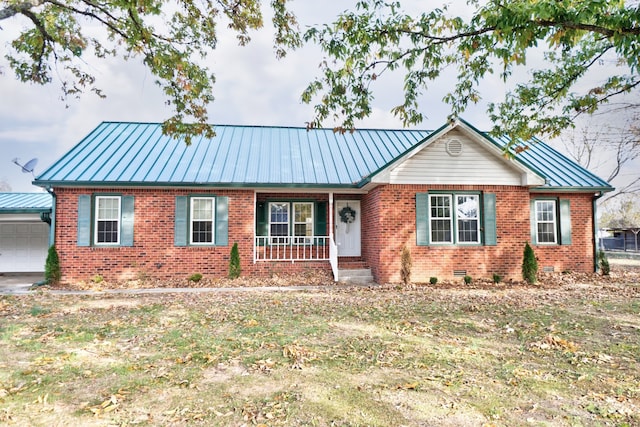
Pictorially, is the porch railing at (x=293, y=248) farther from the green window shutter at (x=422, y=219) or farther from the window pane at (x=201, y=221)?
the green window shutter at (x=422, y=219)

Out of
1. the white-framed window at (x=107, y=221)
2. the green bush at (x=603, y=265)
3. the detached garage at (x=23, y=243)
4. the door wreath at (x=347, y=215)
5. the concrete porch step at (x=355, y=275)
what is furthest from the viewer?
the detached garage at (x=23, y=243)

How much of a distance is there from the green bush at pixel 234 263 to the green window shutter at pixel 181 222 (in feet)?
5.46

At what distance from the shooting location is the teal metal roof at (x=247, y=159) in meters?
12.5

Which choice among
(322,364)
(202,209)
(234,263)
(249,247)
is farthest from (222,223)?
(322,364)

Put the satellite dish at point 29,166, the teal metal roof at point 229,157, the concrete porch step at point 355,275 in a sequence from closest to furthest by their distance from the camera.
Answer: the concrete porch step at point 355,275, the teal metal roof at point 229,157, the satellite dish at point 29,166

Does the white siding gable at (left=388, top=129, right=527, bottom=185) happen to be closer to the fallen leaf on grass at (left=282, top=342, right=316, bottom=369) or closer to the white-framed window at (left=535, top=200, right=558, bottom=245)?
the white-framed window at (left=535, top=200, right=558, bottom=245)

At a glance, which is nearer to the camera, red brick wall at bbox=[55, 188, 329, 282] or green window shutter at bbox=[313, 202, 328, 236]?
red brick wall at bbox=[55, 188, 329, 282]

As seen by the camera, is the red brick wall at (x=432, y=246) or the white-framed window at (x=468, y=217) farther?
the white-framed window at (x=468, y=217)

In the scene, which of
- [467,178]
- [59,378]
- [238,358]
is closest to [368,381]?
[238,358]

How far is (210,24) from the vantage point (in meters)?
10.6

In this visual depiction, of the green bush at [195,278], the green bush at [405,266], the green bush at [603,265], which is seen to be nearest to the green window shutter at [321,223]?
the green bush at [405,266]

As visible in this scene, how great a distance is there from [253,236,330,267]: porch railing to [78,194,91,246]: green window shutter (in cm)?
536

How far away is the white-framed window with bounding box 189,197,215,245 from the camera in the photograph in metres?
12.8

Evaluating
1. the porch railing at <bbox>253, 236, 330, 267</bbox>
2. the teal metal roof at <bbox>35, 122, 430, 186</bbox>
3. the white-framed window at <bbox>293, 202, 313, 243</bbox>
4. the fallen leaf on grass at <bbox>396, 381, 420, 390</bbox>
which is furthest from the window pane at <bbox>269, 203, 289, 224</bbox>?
the fallen leaf on grass at <bbox>396, 381, 420, 390</bbox>
